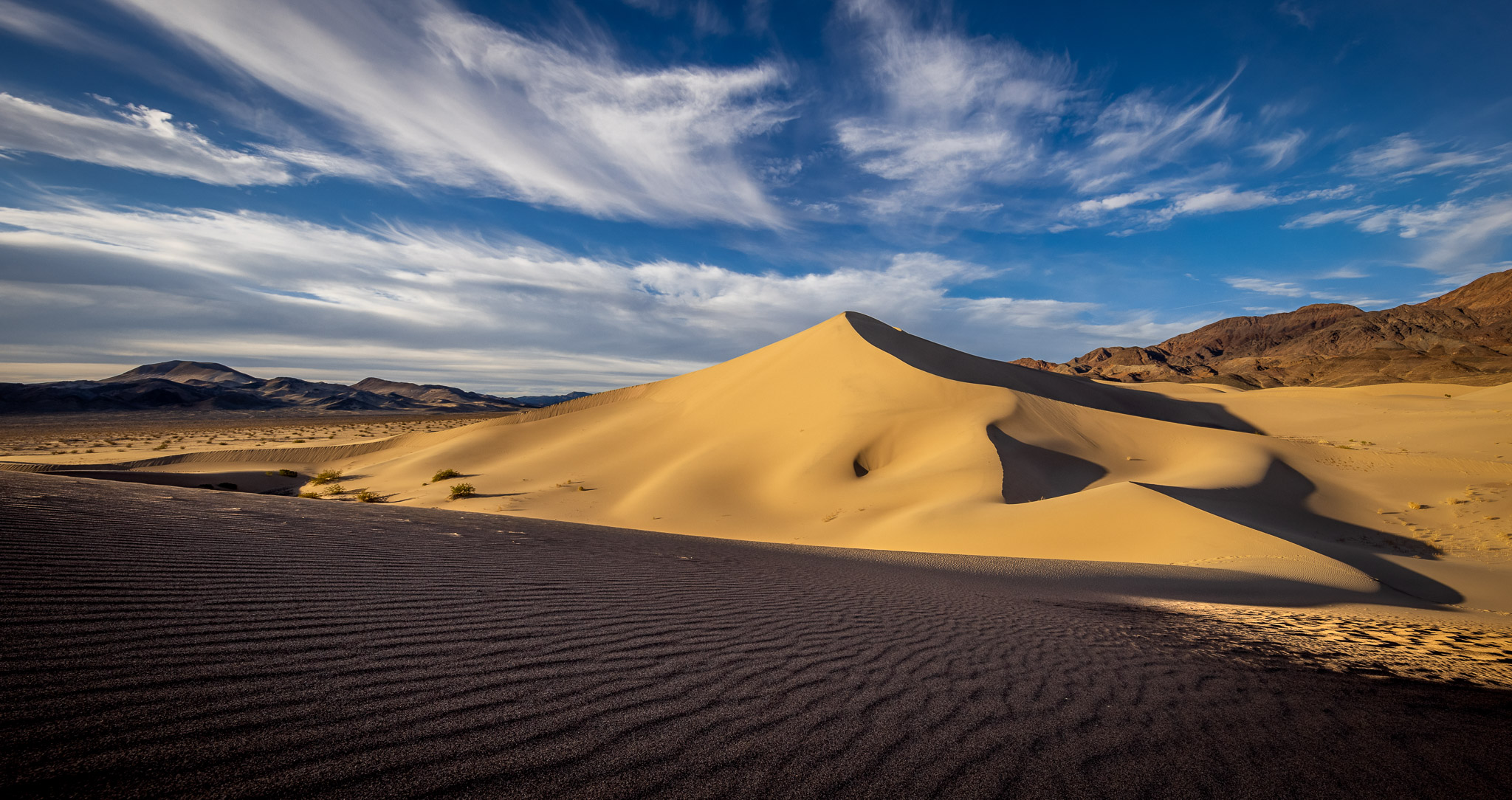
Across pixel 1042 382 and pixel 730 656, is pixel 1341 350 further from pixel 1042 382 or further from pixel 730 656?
pixel 730 656

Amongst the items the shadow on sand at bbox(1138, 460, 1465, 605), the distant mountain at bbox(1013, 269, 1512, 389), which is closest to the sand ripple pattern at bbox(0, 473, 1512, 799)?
the shadow on sand at bbox(1138, 460, 1465, 605)

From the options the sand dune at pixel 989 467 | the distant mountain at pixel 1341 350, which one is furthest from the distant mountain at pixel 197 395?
the distant mountain at pixel 1341 350

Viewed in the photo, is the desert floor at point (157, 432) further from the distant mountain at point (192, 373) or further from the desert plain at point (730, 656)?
the distant mountain at point (192, 373)

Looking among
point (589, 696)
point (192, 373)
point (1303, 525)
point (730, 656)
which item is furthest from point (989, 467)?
point (192, 373)

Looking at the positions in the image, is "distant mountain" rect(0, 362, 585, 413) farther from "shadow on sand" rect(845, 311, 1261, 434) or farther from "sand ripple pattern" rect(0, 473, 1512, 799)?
"sand ripple pattern" rect(0, 473, 1512, 799)

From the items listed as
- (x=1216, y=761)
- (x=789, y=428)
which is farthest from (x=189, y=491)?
(x=789, y=428)

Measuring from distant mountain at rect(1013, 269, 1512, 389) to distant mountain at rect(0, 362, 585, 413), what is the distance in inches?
3895

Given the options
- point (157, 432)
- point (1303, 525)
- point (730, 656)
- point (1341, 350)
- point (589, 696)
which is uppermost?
point (1341, 350)

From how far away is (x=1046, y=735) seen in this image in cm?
261

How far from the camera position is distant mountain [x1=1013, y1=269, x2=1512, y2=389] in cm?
5788

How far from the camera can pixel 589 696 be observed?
254 cm

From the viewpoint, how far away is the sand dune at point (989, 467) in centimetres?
1057

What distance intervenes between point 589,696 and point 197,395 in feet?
346

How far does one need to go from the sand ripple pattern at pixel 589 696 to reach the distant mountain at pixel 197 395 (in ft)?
293
